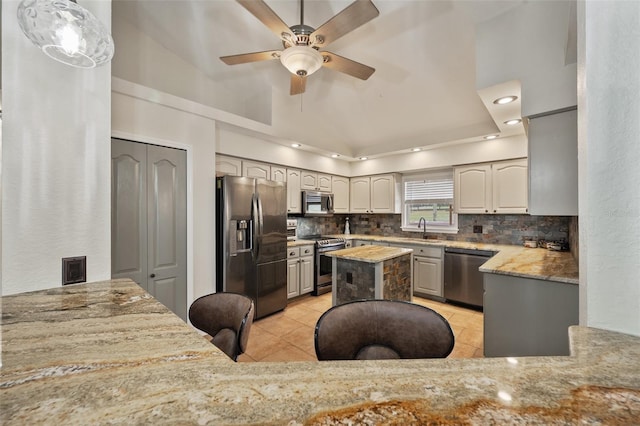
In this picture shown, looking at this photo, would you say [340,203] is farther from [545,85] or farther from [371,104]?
[545,85]

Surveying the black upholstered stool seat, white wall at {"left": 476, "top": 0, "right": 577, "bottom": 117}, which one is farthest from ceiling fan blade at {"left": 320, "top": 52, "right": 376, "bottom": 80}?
the black upholstered stool seat

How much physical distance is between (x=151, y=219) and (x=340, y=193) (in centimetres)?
330

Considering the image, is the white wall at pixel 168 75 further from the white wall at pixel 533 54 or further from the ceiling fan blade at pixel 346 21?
the white wall at pixel 533 54

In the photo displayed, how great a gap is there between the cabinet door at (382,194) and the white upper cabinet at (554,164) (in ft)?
8.63

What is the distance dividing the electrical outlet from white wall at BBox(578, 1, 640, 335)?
205 cm

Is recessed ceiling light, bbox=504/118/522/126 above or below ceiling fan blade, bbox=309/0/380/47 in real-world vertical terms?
below

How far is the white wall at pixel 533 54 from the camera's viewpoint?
1.83 meters

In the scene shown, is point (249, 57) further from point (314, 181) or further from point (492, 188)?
point (492, 188)

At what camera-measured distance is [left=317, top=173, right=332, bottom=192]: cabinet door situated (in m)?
4.60

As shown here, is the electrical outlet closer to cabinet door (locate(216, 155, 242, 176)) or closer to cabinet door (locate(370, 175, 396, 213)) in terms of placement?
cabinet door (locate(216, 155, 242, 176))

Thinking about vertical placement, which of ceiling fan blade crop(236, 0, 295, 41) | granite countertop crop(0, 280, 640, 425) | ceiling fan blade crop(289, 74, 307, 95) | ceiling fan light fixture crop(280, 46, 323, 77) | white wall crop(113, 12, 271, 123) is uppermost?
white wall crop(113, 12, 271, 123)

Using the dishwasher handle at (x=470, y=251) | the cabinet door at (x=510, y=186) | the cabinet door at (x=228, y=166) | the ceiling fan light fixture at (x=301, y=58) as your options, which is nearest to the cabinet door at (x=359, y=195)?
the dishwasher handle at (x=470, y=251)

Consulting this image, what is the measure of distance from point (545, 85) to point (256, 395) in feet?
8.53

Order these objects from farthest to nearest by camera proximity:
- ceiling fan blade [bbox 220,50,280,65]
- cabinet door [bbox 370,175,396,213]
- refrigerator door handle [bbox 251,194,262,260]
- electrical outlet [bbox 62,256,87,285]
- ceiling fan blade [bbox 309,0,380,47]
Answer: cabinet door [bbox 370,175,396,213]
refrigerator door handle [bbox 251,194,262,260]
ceiling fan blade [bbox 220,50,280,65]
ceiling fan blade [bbox 309,0,380,47]
electrical outlet [bbox 62,256,87,285]
